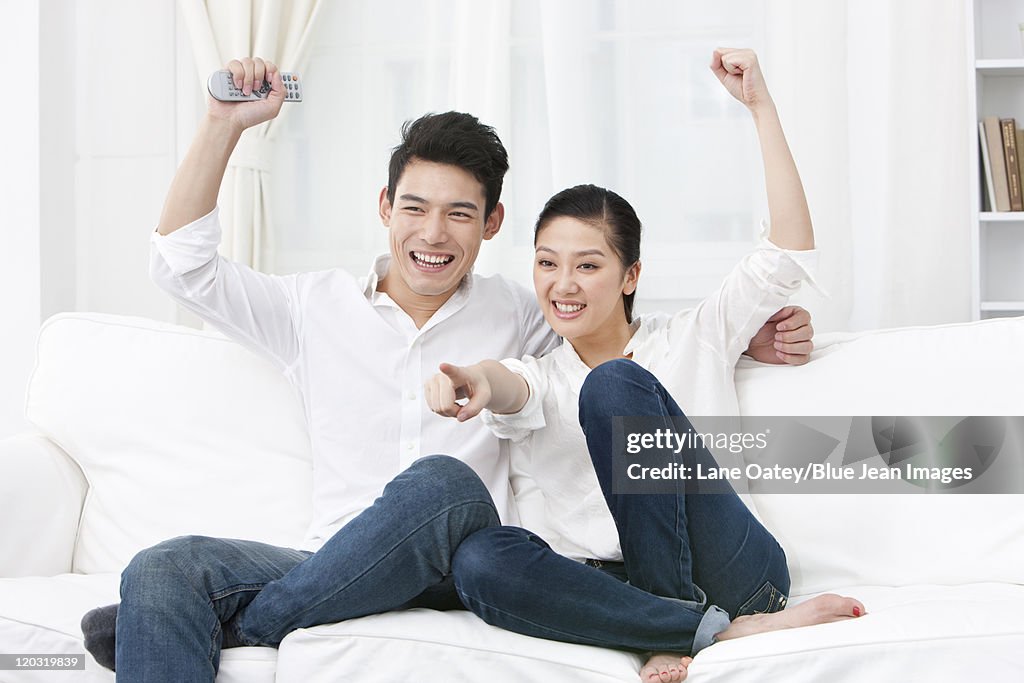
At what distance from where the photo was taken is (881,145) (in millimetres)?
2447

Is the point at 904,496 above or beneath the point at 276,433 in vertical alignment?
beneath

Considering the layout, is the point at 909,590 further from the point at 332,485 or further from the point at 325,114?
the point at 325,114

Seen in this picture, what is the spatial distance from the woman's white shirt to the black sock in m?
0.65

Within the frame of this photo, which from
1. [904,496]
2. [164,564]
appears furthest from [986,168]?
[164,564]

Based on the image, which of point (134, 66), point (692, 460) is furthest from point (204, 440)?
point (134, 66)

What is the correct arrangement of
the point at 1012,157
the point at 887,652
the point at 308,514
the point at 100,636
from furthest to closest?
the point at 1012,157, the point at 308,514, the point at 100,636, the point at 887,652

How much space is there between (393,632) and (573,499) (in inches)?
18.4

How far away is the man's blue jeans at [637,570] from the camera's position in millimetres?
1399

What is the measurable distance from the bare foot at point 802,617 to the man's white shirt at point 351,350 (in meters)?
0.52

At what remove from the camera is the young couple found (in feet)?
4.62

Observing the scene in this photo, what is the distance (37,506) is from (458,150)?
1.03 meters

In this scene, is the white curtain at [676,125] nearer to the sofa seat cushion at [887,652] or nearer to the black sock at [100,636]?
the sofa seat cushion at [887,652]

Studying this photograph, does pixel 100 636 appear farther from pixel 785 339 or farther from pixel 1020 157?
pixel 1020 157

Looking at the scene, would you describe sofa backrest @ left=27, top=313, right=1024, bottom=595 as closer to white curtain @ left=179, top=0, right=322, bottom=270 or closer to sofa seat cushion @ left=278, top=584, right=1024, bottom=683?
sofa seat cushion @ left=278, top=584, right=1024, bottom=683
